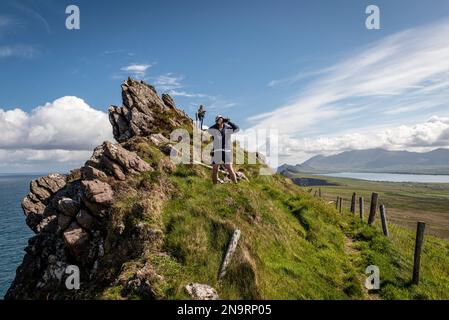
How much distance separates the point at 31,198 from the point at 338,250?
28.4 meters

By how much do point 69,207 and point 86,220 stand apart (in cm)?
183

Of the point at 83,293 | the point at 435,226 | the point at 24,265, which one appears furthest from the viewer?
the point at 435,226

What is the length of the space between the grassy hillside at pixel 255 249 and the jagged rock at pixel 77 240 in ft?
7.00

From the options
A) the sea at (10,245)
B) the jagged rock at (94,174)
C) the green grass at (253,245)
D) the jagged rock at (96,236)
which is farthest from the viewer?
the sea at (10,245)

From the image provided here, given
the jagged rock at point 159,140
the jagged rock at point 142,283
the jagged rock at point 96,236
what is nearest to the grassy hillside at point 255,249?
the jagged rock at point 142,283

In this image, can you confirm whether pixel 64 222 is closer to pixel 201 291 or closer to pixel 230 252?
pixel 230 252

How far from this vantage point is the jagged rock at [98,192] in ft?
58.0

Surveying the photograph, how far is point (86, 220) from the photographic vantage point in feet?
58.3

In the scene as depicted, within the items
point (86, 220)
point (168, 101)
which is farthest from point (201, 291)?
point (168, 101)

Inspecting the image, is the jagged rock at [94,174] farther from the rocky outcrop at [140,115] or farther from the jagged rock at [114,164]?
the rocky outcrop at [140,115]

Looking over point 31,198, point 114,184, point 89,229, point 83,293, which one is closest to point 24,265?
point 89,229

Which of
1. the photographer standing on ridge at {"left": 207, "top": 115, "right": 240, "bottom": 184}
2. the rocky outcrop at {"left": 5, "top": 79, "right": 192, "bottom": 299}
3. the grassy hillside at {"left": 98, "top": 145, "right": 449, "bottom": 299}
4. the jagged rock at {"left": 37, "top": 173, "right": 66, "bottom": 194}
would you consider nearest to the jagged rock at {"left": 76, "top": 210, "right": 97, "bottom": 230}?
the rocky outcrop at {"left": 5, "top": 79, "right": 192, "bottom": 299}

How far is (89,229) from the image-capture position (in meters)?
17.5
